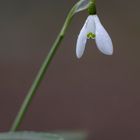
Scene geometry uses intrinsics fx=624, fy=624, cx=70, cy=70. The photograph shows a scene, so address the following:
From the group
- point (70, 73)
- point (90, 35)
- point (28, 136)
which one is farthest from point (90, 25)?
point (70, 73)

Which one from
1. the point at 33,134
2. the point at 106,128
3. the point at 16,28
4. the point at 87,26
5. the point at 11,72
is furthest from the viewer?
the point at 16,28

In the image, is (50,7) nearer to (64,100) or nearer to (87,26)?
(64,100)

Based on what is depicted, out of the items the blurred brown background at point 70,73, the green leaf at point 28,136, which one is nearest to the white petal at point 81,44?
the green leaf at point 28,136

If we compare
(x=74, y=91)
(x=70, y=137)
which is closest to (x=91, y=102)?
(x=74, y=91)

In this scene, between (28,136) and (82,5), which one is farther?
(82,5)

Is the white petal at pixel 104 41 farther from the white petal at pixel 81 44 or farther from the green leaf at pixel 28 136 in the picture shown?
the green leaf at pixel 28 136

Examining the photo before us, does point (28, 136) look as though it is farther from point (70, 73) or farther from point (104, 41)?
point (70, 73)
